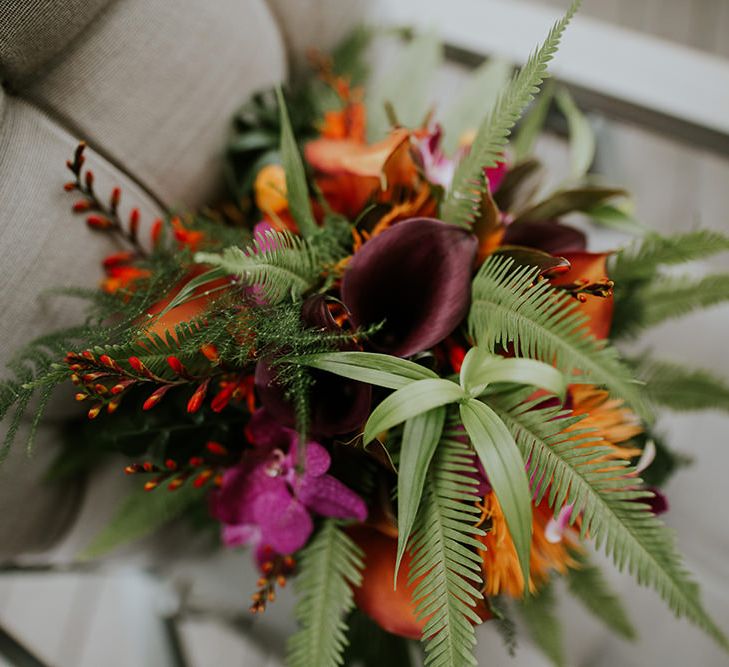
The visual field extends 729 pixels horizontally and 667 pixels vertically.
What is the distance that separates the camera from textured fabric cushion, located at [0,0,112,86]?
42cm

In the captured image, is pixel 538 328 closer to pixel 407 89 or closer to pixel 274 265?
pixel 274 265

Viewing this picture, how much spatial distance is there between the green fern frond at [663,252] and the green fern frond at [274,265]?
0.25 meters

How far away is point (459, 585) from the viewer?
350 mm

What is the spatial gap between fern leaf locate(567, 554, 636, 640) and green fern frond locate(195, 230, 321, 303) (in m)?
0.39

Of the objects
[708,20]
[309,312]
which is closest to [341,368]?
[309,312]

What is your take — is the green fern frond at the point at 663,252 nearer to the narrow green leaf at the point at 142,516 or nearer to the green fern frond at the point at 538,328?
the green fern frond at the point at 538,328

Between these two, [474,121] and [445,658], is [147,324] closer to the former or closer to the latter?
[445,658]

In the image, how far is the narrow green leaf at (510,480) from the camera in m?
0.33

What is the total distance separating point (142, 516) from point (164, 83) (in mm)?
398

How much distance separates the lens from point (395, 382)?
1.17 ft

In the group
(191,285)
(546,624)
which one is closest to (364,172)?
(191,285)

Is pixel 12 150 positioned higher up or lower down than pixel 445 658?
higher up

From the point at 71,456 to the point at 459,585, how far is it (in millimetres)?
399

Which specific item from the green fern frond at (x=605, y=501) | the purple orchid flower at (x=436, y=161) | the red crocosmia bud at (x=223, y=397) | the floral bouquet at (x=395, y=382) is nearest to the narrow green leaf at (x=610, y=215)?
the floral bouquet at (x=395, y=382)
